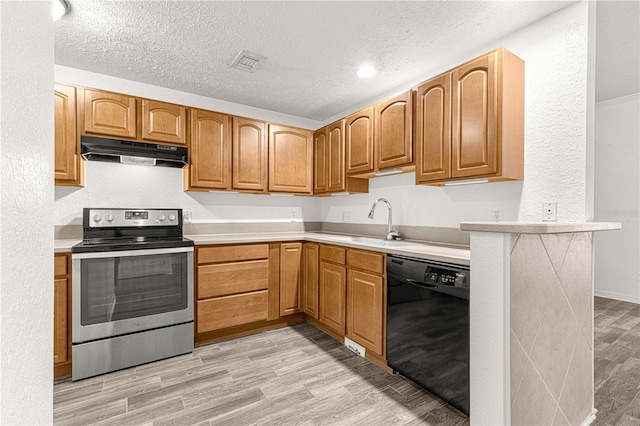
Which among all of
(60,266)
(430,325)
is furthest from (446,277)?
→ (60,266)

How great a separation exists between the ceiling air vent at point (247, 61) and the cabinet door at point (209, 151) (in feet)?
2.20

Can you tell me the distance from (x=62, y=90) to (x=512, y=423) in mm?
3548

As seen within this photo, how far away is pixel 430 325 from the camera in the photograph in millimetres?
1881

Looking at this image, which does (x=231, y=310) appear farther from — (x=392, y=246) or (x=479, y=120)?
(x=479, y=120)

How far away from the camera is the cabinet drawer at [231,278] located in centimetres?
272

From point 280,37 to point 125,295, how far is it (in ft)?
7.36

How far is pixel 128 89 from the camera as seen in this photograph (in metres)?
Answer: 2.86

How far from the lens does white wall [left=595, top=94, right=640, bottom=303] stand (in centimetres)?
377

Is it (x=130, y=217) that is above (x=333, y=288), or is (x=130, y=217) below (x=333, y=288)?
above

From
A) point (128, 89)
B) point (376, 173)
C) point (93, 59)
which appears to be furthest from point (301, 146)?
point (93, 59)

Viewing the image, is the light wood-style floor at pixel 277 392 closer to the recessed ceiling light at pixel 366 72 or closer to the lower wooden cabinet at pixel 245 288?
the lower wooden cabinet at pixel 245 288

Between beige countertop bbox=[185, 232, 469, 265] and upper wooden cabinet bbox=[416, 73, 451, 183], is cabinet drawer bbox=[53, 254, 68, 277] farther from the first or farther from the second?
upper wooden cabinet bbox=[416, 73, 451, 183]

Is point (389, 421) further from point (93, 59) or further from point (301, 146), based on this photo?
point (93, 59)

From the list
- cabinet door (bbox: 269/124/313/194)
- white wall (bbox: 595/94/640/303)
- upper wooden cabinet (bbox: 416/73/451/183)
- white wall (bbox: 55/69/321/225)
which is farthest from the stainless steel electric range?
white wall (bbox: 595/94/640/303)
